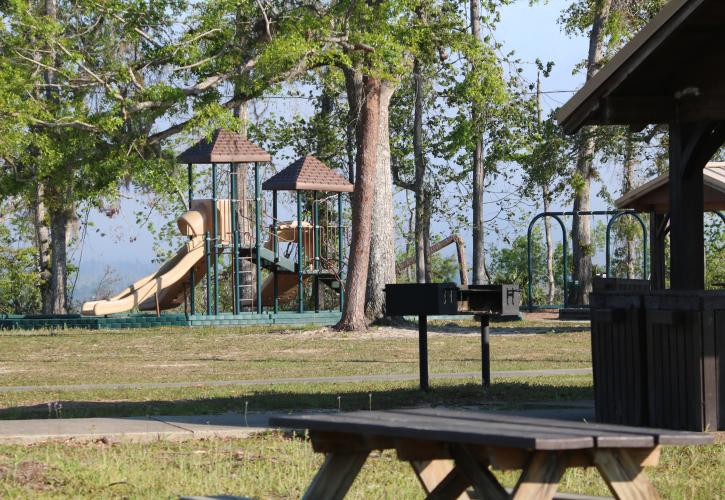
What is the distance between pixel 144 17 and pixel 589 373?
59.8 feet

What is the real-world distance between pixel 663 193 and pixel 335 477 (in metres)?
19.3

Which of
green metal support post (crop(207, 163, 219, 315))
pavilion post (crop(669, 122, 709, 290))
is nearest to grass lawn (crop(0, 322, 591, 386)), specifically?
green metal support post (crop(207, 163, 219, 315))

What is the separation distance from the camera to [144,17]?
3127 cm

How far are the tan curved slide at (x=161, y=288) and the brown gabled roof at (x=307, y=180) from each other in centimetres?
260

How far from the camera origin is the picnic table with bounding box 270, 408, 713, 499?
4809 mm

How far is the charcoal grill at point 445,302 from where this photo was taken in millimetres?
13266

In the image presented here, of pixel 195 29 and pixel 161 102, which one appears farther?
pixel 195 29

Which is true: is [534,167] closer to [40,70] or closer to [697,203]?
[40,70]

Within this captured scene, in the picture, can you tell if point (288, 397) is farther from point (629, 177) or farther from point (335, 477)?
point (629, 177)

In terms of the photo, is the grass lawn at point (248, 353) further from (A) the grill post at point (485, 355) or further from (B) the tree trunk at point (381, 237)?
(A) the grill post at point (485, 355)

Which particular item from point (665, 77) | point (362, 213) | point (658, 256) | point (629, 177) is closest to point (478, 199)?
point (629, 177)

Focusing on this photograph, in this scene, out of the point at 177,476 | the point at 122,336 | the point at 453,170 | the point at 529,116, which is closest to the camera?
the point at 177,476

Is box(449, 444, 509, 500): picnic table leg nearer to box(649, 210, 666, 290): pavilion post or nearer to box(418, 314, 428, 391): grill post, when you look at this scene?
Result: box(418, 314, 428, 391): grill post

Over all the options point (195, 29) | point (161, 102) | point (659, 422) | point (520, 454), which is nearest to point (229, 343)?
point (161, 102)
